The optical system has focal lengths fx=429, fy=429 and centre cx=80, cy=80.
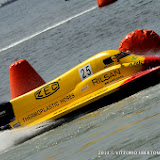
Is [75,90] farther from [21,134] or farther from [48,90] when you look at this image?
[21,134]

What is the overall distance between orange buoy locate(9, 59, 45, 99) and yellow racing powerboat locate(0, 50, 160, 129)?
95 centimetres

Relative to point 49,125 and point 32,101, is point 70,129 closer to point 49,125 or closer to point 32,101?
point 49,125

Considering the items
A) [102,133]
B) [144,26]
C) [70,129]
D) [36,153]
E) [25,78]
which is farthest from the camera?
[144,26]

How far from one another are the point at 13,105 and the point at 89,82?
8.67 ft

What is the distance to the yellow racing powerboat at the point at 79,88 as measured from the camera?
42.5 ft

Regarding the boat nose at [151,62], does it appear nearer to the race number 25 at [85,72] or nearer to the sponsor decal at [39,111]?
the race number 25 at [85,72]

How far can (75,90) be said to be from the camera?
13.5 meters

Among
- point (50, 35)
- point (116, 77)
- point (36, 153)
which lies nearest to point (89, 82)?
point (116, 77)

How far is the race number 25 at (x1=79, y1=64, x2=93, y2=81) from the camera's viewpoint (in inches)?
526

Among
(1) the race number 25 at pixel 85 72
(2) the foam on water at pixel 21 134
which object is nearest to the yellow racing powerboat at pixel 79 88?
(1) the race number 25 at pixel 85 72

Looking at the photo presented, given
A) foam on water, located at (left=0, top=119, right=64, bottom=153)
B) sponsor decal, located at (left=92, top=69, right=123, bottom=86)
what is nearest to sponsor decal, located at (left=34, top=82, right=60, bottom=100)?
foam on water, located at (left=0, top=119, right=64, bottom=153)

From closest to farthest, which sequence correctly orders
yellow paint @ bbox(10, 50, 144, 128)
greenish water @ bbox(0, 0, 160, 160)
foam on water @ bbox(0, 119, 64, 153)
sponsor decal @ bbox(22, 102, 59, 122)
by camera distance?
1. greenish water @ bbox(0, 0, 160, 160)
2. foam on water @ bbox(0, 119, 64, 153)
3. yellow paint @ bbox(10, 50, 144, 128)
4. sponsor decal @ bbox(22, 102, 59, 122)

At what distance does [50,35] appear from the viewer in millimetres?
32969

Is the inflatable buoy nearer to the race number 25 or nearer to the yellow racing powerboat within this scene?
the yellow racing powerboat
